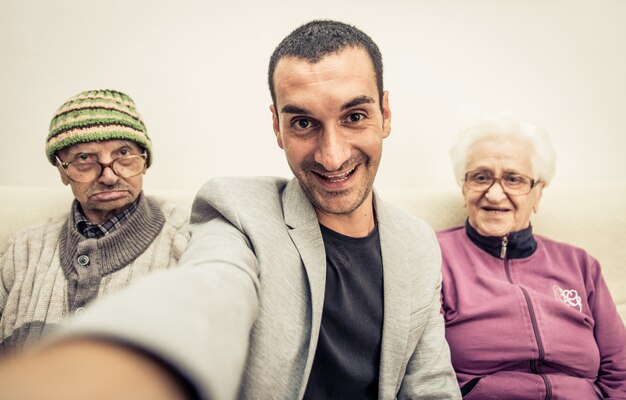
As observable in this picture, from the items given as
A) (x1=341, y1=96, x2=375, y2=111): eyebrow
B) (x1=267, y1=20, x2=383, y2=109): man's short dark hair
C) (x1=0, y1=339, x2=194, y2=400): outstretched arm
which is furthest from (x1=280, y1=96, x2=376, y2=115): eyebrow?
(x1=0, y1=339, x2=194, y2=400): outstretched arm

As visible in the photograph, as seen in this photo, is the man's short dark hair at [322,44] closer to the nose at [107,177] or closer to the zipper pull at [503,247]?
the nose at [107,177]

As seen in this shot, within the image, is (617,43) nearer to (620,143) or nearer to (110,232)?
(620,143)

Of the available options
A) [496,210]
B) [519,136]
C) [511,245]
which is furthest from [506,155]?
[511,245]

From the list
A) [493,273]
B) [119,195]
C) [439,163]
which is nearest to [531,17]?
[439,163]

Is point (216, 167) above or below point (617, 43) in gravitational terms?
below

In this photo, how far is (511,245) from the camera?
1337 millimetres

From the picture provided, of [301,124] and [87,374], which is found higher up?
[301,124]

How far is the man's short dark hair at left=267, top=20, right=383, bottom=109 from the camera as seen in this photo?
0.85 metres

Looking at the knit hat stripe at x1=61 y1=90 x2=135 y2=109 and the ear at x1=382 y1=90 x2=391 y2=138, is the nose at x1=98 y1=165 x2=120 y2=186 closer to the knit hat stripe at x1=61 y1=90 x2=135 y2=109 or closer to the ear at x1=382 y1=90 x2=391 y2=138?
the knit hat stripe at x1=61 y1=90 x2=135 y2=109

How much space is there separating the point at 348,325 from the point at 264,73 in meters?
1.28

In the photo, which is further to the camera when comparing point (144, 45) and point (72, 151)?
point (144, 45)

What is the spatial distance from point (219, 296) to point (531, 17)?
85.1 inches

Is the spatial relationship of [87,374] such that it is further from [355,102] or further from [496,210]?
[496,210]

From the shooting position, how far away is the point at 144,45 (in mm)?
1627
